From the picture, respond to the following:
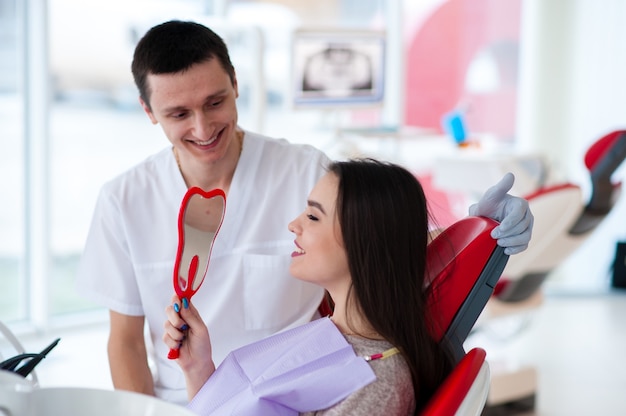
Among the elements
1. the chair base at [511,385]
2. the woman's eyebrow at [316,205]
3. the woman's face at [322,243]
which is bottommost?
the chair base at [511,385]

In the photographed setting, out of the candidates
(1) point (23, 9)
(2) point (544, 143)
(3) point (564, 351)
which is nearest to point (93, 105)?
(1) point (23, 9)

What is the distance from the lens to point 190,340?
1.39 meters

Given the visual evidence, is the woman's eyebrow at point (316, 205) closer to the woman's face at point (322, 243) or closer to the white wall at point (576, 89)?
the woman's face at point (322, 243)

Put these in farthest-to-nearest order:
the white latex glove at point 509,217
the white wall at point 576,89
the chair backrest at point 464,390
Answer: the white wall at point 576,89, the white latex glove at point 509,217, the chair backrest at point 464,390

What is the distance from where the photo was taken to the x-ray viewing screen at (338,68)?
3.27 m

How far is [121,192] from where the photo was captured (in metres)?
1.66

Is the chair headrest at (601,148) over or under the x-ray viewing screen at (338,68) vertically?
under

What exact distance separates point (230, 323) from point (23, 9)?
8.38 feet

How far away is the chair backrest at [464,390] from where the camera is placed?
3.82 feet

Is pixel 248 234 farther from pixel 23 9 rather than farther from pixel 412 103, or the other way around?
pixel 412 103

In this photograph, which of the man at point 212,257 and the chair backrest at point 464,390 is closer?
the chair backrest at point 464,390

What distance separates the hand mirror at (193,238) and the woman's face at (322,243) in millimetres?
141

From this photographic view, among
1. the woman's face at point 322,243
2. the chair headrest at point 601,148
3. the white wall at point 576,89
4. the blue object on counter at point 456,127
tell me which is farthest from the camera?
the white wall at point 576,89

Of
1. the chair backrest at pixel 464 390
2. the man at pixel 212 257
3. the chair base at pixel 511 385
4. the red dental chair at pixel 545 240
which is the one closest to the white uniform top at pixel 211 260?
the man at pixel 212 257
